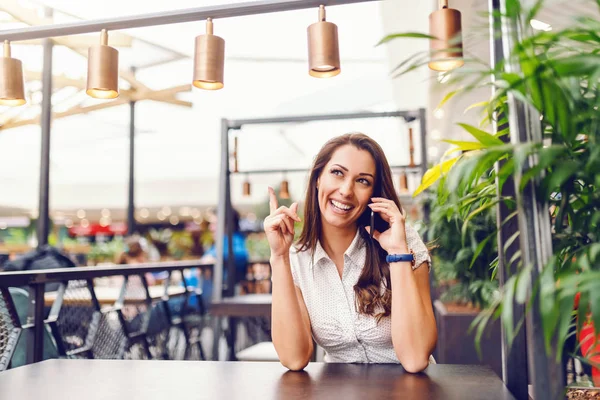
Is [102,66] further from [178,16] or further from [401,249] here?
[401,249]

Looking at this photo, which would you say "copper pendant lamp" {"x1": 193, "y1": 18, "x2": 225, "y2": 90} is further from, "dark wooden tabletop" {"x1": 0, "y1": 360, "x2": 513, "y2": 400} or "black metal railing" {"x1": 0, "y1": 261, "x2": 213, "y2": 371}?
"black metal railing" {"x1": 0, "y1": 261, "x2": 213, "y2": 371}

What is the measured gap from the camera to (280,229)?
149 centimetres

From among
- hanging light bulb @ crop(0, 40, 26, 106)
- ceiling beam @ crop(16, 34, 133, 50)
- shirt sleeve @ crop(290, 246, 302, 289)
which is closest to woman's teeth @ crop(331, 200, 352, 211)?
shirt sleeve @ crop(290, 246, 302, 289)

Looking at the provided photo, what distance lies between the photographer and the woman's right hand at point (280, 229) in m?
1.47

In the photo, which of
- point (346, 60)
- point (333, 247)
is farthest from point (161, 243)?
point (333, 247)

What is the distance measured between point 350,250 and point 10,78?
1271mm

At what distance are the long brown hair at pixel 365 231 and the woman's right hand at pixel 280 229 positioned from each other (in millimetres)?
222

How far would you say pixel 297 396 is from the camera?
3.38 feet

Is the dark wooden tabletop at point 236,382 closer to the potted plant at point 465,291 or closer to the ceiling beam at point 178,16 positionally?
the ceiling beam at point 178,16

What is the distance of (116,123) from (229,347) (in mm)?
4395

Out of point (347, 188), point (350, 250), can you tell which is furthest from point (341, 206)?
point (350, 250)

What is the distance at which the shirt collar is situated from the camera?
167 cm

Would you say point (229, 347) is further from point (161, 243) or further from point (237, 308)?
point (161, 243)

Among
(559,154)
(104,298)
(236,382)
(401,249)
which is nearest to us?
(559,154)
